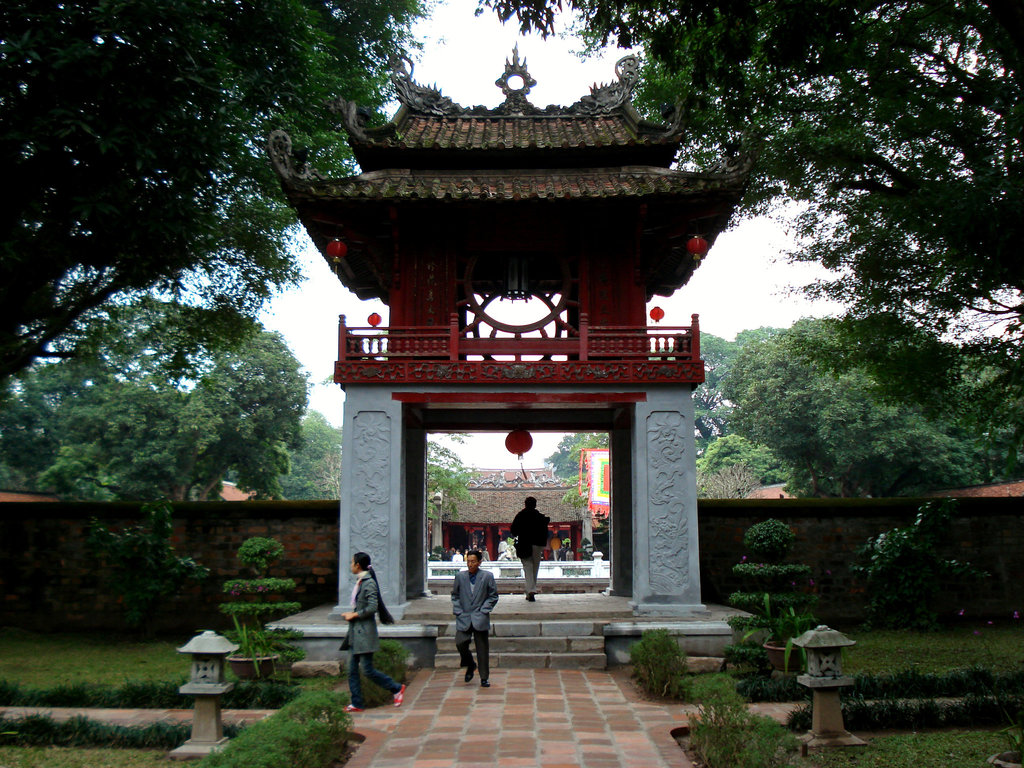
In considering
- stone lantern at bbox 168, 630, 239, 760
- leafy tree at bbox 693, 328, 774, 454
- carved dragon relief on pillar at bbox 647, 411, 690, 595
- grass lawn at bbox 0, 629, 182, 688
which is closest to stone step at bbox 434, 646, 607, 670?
carved dragon relief on pillar at bbox 647, 411, 690, 595

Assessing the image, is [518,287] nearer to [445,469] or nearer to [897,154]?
[897,154]

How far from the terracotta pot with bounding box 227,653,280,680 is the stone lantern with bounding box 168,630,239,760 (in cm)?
184

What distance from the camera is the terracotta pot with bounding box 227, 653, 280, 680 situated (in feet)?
27.3

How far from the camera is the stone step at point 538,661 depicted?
9.52 m

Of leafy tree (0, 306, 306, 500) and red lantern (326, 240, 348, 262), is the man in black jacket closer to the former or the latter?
red lantern (326, 240, 348, 262)

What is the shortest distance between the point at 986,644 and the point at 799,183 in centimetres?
729

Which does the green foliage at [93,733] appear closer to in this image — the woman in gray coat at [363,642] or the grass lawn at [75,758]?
the grass lawn at [75,758]

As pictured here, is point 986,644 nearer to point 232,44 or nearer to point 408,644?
point 408,644

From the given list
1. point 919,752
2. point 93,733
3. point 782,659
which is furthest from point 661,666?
point 93,733

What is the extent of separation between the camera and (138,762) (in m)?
6.16

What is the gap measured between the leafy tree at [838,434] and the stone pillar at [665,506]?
17.9 meters

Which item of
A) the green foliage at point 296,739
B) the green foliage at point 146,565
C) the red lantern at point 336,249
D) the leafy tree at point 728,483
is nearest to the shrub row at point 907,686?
the green foliage at point 296,739

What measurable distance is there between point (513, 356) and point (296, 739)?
6.77 m

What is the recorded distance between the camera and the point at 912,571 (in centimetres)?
1255
